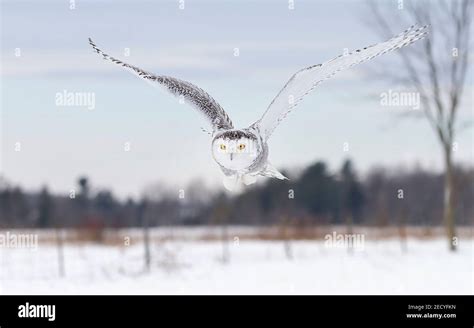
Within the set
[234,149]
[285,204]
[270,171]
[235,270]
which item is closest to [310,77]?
→ [270,171]

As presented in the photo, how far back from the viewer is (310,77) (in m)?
3.85

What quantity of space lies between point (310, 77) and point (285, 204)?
1049cm

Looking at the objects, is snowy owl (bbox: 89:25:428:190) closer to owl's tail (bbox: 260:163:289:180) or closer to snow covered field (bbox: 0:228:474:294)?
owl's tail (bbox: 260:163:289:180)

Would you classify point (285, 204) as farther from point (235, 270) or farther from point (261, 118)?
point (261, 118)

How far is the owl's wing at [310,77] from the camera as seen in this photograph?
3693mm

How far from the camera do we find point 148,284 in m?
8.88

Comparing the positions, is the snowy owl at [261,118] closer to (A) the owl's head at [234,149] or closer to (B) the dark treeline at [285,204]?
(A) the owl's head at [234,149]

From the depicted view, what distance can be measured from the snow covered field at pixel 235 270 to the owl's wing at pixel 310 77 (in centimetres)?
462

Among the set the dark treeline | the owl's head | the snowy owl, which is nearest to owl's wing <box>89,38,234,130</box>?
the snowy owl

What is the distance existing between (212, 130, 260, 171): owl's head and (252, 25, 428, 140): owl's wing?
10.4 inches
